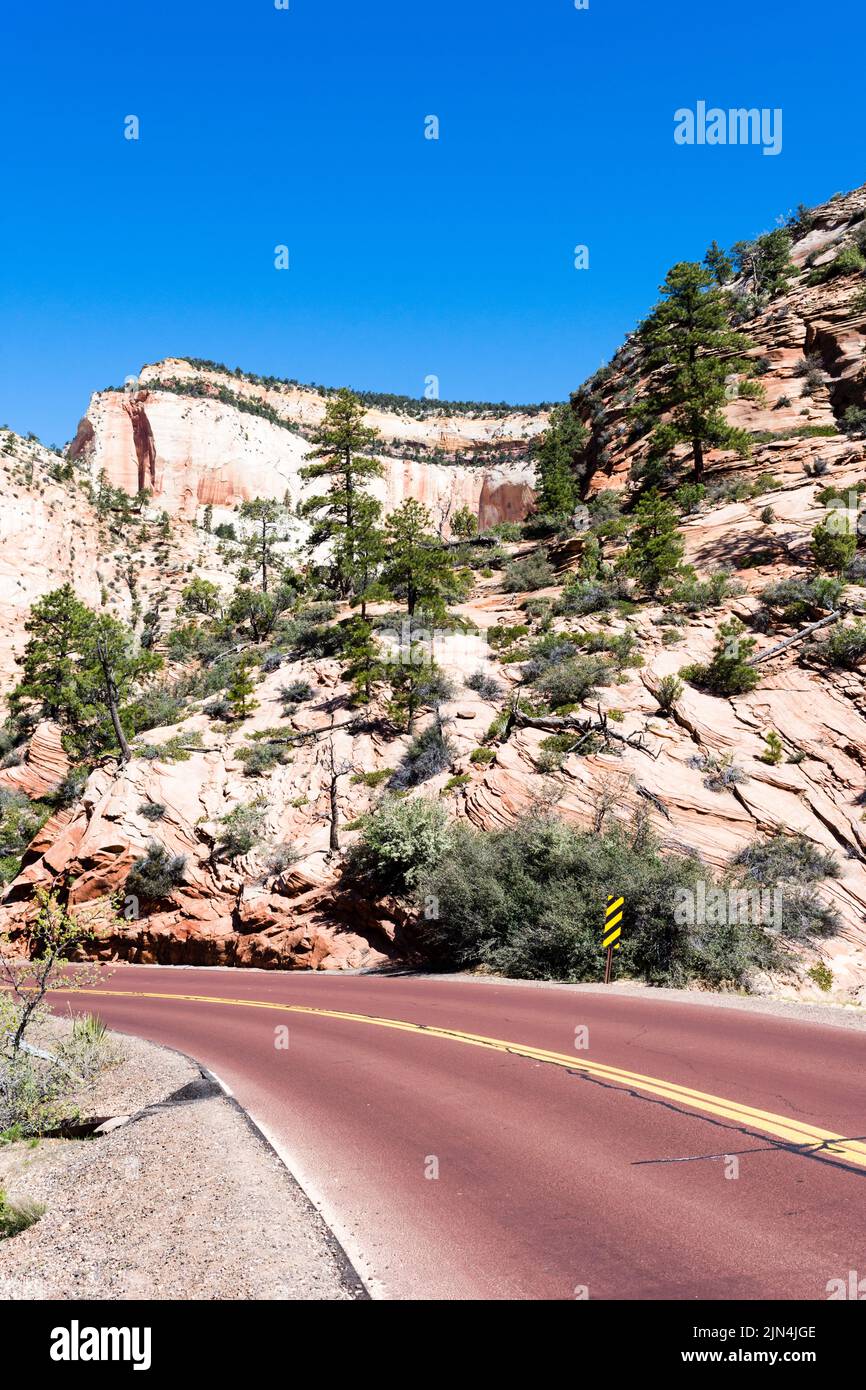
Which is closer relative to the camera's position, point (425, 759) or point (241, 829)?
point (425, 759)

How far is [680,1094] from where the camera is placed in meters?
6.61

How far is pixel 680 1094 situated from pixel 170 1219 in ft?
14.7

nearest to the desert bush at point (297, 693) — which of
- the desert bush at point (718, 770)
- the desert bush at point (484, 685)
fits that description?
the desert bush at point (484, 685)

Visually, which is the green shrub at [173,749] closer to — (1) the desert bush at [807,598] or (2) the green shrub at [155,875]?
(2) the green shrub at [155,875]

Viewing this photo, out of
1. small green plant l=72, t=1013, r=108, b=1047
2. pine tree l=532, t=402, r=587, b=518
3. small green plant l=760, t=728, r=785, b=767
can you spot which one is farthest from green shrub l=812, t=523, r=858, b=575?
small green plant l=72, t=1013, r=108, b=1047

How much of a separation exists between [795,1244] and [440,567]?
28.8m

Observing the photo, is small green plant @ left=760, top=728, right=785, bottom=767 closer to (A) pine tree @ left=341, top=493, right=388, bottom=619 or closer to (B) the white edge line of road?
(B) the white edge line of road

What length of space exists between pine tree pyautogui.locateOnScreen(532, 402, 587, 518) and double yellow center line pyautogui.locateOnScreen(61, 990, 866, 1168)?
3486cm

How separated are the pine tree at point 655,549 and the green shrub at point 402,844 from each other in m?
13.0

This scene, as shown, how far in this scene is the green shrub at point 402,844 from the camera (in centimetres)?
1806

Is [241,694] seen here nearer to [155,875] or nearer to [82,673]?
[155,875]

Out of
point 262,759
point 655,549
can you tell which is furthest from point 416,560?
point 262,759

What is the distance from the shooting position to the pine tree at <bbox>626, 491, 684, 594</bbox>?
26.2m

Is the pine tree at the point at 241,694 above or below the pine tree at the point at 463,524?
below
